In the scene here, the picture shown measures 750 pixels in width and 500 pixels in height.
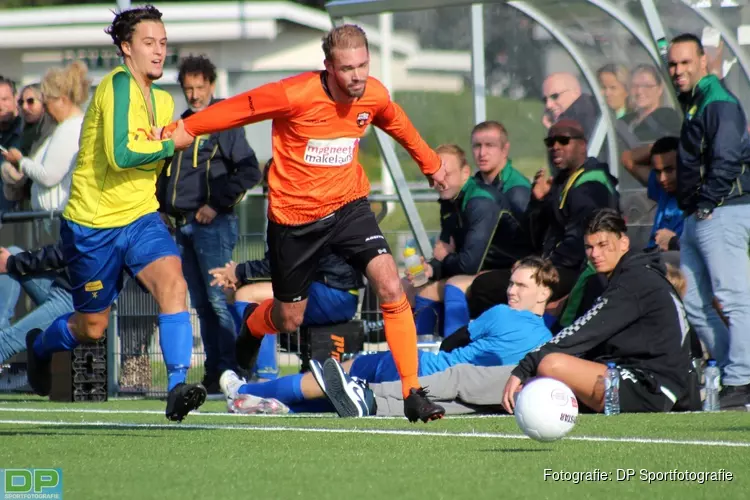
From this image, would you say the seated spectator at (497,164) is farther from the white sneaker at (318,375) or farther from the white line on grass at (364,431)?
the white line on grass at (364,431)

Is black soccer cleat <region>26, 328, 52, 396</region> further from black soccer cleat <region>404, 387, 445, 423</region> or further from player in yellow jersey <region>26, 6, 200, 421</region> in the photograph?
black soccer cleat <region>404, 387, 445, 423</region>

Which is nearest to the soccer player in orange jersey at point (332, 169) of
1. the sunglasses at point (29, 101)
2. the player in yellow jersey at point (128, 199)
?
the player in yellow jersey at point (128, 199)

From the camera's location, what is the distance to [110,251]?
7.46 meters

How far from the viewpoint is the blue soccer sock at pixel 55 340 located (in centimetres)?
850

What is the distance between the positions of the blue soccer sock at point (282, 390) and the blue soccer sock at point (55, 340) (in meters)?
1.25

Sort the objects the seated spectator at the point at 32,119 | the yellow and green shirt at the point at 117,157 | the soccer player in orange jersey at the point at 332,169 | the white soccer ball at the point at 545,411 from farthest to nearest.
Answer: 1. the seated spectator at the point at 32,119
2. the soccer player in orange jersey at the point at 332,169
3. the yellow and green shirt at the point at 117,157
4. the white soccer ball at the point at 545,411

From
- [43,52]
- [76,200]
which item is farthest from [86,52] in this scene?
[76,200]

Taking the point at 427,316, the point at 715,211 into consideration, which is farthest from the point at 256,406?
the point at 715,211

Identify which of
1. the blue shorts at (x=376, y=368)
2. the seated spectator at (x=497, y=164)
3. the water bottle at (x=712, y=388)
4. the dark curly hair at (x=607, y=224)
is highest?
the seated spectator at (x=497, y=164)

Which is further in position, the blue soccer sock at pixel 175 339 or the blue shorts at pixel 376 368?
the blue shorts at pixel 376 368

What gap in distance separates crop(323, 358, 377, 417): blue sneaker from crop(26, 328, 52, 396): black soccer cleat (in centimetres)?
300

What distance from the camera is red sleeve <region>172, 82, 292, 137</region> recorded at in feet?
23.4

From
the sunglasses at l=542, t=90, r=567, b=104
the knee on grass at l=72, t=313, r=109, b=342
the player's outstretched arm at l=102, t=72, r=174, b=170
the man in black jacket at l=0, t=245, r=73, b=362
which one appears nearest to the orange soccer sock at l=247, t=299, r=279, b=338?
the knee on grass at l=72, t=313, r=109, b=342

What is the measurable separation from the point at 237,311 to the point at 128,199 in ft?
11.3
